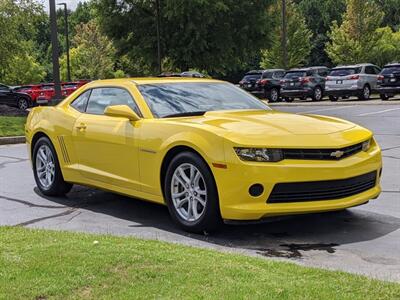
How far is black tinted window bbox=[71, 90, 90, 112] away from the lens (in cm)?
725

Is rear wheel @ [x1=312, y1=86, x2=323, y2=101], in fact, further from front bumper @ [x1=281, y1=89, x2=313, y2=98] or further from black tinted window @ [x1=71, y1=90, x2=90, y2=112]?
black tinted window @ [x1=71, y1=90, x2=90, y2=112]

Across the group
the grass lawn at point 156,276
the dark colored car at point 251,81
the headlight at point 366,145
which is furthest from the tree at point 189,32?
the grass lawn at point 156,276

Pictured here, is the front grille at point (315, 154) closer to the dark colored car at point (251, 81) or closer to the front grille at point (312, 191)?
the front grille at point (312, 191)

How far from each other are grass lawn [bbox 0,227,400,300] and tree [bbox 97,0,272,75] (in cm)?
2449

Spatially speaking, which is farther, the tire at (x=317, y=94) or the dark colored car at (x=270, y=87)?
the dark colored car at (x=270, y=87)

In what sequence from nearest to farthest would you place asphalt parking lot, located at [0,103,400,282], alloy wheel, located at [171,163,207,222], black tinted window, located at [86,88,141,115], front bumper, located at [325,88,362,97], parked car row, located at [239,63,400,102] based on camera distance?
asphalt parking lot, located at [0,103,400,282] → alloy wheel, located at [171,163,207,222] → black tinted window, located at [86,88,141,115] → parked car row, located at [239,63,400,102] → front bumper, located at [325,88,362,97]

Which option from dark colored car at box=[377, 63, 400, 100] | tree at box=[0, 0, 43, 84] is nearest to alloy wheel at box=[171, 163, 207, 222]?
tree at box=[0, 0, 43, 84]

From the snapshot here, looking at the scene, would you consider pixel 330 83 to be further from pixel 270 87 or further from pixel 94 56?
pixel 94 56

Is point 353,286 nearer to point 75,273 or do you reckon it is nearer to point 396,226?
point 75,273

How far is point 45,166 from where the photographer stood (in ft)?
25.2

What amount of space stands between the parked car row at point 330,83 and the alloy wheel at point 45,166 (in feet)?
70.3

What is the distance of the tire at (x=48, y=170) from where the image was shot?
24.5 ft

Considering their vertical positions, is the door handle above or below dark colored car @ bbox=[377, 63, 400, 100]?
above

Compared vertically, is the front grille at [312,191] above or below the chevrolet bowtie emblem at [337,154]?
below
